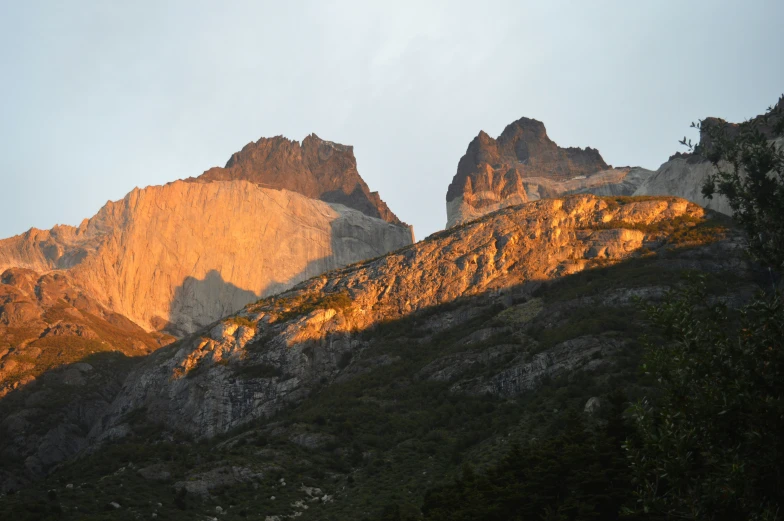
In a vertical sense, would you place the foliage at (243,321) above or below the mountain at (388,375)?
above

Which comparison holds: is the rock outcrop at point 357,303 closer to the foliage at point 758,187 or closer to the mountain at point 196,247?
the mountain at point 196,247

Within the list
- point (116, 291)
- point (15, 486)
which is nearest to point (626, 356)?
point (15, 486)

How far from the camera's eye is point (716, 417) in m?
19.0

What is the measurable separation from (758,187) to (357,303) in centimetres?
8252

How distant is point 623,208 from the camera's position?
364ft

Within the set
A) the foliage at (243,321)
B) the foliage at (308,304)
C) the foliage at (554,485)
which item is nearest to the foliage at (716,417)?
the foliage at (554,485)

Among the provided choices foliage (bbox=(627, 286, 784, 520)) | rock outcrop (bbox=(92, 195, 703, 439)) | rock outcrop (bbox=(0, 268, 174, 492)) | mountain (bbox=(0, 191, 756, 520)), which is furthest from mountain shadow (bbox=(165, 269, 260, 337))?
foliage (bbox=(627, 286, 784, 520))

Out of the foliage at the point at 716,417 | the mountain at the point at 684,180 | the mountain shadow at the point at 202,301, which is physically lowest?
the foliage at the point at 716,417

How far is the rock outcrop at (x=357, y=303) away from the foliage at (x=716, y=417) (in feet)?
225

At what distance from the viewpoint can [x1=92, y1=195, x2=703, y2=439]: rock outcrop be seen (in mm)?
89375

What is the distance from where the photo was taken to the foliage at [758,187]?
21906 mm

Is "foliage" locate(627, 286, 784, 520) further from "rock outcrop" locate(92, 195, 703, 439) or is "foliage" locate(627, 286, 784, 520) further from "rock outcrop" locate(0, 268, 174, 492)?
"rock outcrop" locate(0, 268, 174, 492)

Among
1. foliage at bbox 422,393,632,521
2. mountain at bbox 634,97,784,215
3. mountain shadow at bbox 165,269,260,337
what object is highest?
mountain at bbox 634,97,784,215

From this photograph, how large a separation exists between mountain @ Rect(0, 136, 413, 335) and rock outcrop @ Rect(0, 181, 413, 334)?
23 centimetres
